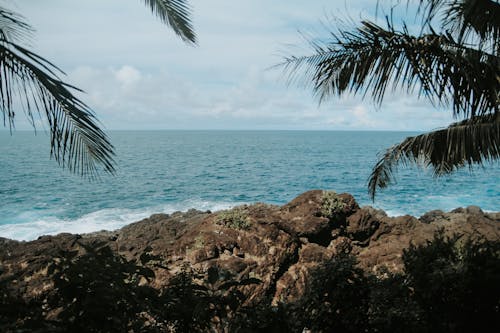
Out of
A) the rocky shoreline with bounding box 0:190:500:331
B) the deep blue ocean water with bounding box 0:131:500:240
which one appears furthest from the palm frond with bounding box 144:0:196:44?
the deep blue ocean water with bounding box 0:131:500:240

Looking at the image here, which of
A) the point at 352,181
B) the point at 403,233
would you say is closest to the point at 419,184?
the point at 352,181

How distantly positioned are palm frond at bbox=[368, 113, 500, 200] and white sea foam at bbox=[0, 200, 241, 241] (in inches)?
839

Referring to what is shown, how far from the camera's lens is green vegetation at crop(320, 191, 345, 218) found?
34.1 feet

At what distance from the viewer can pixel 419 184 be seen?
42125 millimetres

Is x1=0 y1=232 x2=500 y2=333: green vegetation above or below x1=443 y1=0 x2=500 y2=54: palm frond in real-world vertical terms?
below

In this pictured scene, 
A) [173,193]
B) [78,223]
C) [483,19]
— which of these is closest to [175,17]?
[483,19]

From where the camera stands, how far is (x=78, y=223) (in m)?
26.6

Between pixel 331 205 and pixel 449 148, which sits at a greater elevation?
pixel 449 148

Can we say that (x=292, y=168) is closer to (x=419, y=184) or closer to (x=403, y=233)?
(x=419, y=184)

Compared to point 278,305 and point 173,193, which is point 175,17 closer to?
point 278,305

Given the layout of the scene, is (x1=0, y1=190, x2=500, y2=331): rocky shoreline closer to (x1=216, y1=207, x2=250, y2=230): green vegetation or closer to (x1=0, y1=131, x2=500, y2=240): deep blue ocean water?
(x1=216, y1=207, x2=250, y2=230): green vegetation

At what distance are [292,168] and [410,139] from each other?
5476cm

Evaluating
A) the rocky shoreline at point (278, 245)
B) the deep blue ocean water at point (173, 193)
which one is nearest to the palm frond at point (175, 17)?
the rocky shoreline at point (278, 245)

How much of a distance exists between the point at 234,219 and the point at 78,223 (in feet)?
69.5
